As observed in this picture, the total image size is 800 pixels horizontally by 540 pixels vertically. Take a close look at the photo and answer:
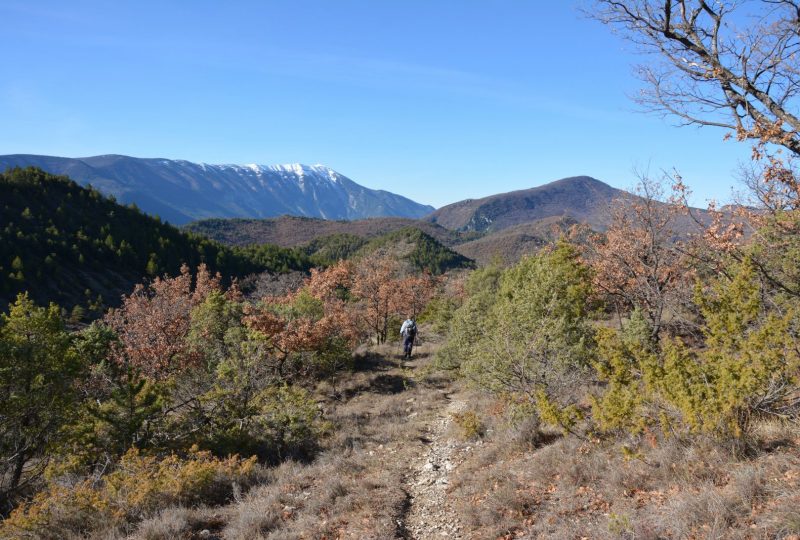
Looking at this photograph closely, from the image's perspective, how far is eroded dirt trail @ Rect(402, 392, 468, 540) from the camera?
7.16 metres

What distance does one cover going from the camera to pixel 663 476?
640 centimetres

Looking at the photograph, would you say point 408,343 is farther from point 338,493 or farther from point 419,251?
point 419,251

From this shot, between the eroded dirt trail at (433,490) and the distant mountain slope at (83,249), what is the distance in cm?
6595

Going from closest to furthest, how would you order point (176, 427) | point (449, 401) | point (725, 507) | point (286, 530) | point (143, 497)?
point (725, 507) < point (286, 530) < point (143, 497) < point (176, 427) < point (449, 401)

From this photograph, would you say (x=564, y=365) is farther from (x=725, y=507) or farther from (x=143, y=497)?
(x=143, y=497)

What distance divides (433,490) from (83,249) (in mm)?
90526

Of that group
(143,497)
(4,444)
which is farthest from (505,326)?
(4,444)

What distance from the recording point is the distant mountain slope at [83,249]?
6512 cm

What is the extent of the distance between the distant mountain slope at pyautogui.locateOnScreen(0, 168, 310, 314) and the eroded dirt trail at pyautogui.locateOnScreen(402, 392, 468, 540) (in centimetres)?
6595

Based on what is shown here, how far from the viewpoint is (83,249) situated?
78.8 m

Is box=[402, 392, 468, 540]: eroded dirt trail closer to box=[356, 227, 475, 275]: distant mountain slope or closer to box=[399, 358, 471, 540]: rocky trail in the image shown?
box=[399, 358, 471, 540]: rocky trail

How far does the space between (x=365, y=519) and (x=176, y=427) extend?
745cm

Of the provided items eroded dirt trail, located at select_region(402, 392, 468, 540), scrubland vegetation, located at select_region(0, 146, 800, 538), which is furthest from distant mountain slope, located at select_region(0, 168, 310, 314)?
eroded dirt trail, located at select_region(402, 392, 468, 540)

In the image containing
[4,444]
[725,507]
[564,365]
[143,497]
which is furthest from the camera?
[564,365]
